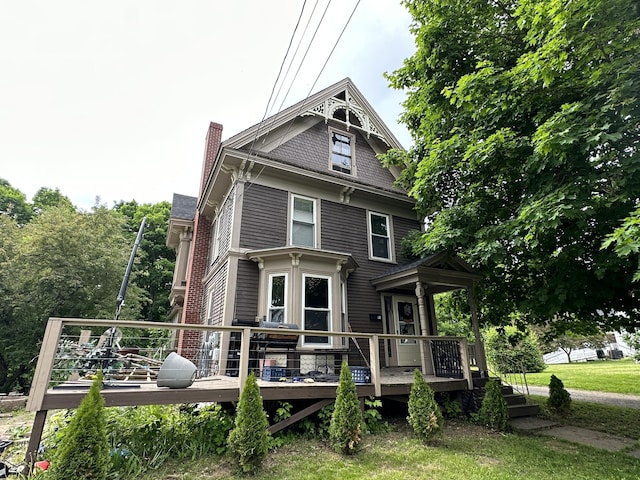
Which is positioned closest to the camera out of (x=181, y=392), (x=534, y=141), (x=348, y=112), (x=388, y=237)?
(x=181, y=392)

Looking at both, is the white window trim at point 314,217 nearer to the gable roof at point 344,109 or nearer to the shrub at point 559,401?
the gable roof at point 344,109

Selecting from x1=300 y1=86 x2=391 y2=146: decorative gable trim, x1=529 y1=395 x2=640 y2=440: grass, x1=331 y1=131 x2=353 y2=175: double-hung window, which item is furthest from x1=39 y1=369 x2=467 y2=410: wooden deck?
x1=300 y1=86 x2=391 y2=146: decorative gable trim

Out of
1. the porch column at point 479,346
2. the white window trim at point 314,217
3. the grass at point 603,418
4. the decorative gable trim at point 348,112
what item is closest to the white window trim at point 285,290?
the white window trim at point 314,217

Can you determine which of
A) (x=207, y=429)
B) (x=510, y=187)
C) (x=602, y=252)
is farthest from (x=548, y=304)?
(x=207, y=429)

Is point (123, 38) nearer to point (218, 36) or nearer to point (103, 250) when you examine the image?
point (218, 36)

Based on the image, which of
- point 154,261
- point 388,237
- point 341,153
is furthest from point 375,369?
point 154,261

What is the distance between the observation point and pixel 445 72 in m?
8.13

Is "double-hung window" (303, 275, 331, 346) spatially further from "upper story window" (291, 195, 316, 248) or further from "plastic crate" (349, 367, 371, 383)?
"plastic crate" (349, 367, 371, 383)

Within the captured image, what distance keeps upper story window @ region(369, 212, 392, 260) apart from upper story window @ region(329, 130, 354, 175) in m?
1.80

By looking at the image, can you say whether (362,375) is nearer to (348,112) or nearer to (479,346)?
(479,346)

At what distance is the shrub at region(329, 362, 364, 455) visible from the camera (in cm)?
489

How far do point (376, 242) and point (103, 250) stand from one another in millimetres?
13685

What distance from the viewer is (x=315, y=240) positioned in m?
9.66

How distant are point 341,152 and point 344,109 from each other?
1714 millimetres
